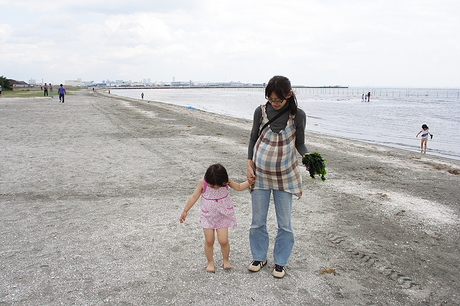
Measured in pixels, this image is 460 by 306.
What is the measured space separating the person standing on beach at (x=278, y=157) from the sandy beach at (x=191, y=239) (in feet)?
1.74

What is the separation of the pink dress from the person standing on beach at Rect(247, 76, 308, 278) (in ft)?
0.88

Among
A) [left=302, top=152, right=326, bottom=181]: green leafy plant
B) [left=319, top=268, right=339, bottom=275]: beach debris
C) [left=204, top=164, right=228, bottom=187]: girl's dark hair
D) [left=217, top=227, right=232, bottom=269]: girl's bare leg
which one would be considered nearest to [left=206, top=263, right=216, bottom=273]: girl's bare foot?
[left=217, top=227, right=232, bottom=269]: girl's bare leg

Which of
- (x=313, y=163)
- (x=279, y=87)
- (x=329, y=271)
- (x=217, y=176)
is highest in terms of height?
Result: (x=279, y=87)

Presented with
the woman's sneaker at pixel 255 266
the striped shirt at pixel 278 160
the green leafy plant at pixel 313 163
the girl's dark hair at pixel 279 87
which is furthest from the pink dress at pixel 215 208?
the girl's dark hair at pixel 279 87

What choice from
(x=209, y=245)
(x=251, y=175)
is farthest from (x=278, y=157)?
(x=209, y=245)

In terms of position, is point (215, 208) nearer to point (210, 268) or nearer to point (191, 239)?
point (210, 268)

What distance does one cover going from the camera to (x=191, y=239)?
422 cm

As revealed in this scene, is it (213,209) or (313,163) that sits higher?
(313,163)

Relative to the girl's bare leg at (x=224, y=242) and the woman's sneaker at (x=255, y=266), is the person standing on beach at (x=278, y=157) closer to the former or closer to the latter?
the woman's sneaker at (x=255, y=266)

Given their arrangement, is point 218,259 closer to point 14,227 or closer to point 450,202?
point 14,227

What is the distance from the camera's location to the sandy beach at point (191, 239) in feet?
10.3

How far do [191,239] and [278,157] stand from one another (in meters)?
1.75

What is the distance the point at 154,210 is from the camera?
204 inches

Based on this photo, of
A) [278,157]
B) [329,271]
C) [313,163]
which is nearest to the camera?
[278,157]
